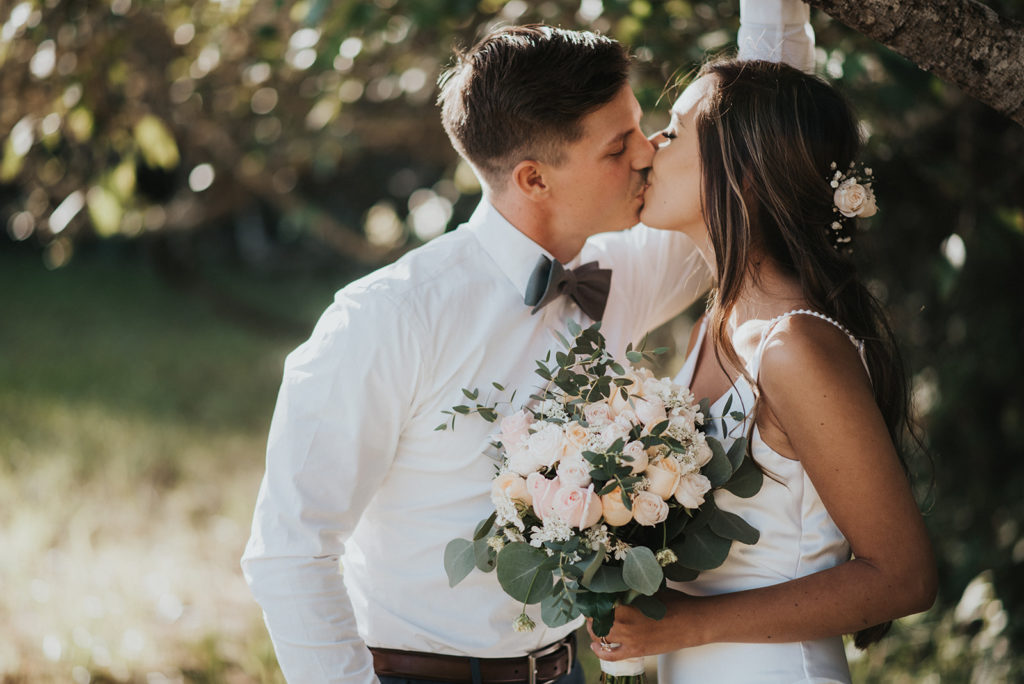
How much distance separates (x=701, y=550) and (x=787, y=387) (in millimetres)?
367

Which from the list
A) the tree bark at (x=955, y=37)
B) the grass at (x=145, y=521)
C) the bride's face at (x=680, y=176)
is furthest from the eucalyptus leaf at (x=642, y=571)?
the grass at (x=145, y=521)

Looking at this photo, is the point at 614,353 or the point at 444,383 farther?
the point at 614,353

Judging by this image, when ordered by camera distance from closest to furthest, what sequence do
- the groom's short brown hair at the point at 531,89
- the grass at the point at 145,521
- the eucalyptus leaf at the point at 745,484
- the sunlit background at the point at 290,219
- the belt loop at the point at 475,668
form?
the eucalyptus leaf at the point at 745,484, the belt loop at the point at 475,668, the groom's short brown hair at the point at 531,89, the sunlit background at the point at 290,219, the grass at the point at 145,521

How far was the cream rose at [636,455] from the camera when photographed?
1609 millimetres

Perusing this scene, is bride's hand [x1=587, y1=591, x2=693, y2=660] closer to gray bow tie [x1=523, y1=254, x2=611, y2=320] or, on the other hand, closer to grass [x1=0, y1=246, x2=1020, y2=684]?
gray bow tie [x1=523, y1=254, x2=611, y2=320]

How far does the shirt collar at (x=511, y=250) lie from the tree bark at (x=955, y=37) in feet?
2.62

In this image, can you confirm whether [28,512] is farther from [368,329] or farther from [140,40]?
[368,329]

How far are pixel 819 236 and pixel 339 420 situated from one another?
118cm

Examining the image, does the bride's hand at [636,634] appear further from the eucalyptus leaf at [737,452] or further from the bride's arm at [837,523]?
the eucalyptus leaf at [737,452]

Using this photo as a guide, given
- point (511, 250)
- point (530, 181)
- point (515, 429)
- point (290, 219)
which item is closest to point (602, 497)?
point (515, 429)

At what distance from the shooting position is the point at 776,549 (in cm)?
188

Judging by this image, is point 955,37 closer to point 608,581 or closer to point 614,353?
point 614,353

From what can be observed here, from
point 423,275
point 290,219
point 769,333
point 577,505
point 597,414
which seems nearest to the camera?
point 577,505

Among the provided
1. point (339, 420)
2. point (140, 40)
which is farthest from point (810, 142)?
point (140, 40)
